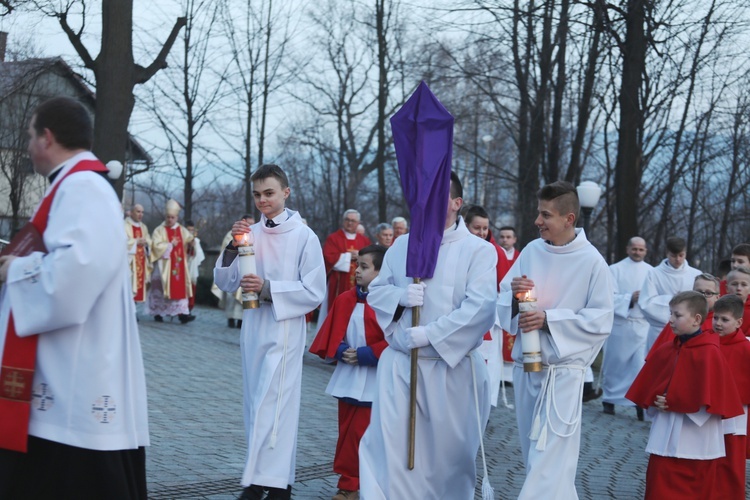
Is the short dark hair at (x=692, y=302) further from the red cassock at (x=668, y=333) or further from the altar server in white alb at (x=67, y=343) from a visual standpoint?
the altar server in white alb at (x=67, y=343)

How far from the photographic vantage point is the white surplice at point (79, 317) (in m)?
4.14

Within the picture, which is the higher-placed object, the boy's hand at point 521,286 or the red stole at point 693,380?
the boy's hand at point 521,286

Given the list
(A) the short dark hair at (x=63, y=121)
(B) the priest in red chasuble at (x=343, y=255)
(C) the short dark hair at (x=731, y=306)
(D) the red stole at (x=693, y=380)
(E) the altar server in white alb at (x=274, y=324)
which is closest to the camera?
(A) the short dark hair at (x=63, y=121)

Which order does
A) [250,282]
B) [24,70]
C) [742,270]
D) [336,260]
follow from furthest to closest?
[24,70] < [336,260] < [742,270] < [250,282]

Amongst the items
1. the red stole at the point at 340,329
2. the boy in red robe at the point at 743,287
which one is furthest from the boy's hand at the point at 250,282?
the boy in red robe at the point at 743,287

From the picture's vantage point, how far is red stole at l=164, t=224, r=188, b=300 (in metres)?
19.1

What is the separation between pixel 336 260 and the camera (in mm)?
15211

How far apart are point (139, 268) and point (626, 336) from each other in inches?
382

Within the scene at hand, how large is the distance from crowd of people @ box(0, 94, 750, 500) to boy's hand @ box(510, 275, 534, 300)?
0.04 ft

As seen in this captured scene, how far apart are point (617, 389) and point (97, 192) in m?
9.78

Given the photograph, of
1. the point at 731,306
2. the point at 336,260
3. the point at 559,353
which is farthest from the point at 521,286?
the point at 336,260

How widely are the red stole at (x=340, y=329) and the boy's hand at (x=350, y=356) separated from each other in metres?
0.11

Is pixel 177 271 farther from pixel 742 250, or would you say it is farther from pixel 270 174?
pixel 270 174

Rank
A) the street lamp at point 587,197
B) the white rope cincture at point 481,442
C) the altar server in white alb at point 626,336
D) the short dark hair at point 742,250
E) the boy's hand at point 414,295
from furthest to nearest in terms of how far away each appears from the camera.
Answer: the street lamp at point 587,197
the altar server in white alb at point 626,336
the short dark hair at point 742,250
the boy's hand at point 414,295
the white rope cincture at point 481,442
